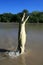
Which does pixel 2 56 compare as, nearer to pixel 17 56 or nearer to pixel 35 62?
pixel 17 56

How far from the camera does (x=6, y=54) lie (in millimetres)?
11133

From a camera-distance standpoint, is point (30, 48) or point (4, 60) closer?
point (4, 60)

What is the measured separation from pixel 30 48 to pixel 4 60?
3.28 meters

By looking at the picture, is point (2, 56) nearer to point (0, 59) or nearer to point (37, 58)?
point (0, 59)

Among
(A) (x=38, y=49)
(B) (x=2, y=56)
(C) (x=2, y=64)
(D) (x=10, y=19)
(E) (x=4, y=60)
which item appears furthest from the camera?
(D) (x=10, y=19)

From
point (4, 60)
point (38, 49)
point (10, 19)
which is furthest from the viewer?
point (10, 19)

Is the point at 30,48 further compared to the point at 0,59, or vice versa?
the point at 30,48

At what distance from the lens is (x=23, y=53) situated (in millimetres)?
11414

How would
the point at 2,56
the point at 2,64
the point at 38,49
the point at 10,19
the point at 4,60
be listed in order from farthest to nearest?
the point at 10,19, the point at 38,49, the point at 2,56, the point at 4,60, the point at 2,64

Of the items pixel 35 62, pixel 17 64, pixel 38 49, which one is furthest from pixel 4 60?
pixel 38 49

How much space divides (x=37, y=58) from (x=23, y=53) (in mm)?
1131

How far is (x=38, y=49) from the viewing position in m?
12.7

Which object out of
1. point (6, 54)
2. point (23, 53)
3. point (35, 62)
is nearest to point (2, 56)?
point (6, 54)

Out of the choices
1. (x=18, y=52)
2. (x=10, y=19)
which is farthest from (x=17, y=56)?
(x=10, y=19)
